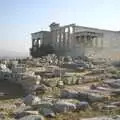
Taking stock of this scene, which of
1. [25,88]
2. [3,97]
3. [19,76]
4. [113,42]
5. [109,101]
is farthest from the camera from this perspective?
[113,42]

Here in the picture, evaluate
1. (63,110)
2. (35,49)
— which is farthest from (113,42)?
(63,110)

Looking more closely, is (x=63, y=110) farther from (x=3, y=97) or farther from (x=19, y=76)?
(x=19, y=76)

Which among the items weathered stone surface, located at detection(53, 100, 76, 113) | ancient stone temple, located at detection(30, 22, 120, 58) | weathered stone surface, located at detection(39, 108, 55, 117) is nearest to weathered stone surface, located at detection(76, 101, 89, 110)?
weathered stone surface, located at detection(53, 100, 76, 113)

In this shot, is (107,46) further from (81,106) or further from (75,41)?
(81,106)

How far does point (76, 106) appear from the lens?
9.53 m

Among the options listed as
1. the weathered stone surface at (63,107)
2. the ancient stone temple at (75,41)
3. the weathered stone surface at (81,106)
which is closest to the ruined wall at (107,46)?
the ancient stone temple at (75,41)

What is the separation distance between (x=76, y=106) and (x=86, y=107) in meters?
0.37

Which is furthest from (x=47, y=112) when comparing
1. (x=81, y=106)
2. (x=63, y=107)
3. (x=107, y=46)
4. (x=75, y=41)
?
(x=107, y=46)

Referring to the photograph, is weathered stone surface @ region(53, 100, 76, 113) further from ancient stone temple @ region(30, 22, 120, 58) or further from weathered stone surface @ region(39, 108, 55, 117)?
ancient stone temple @ region(30, 22, 120, 58)

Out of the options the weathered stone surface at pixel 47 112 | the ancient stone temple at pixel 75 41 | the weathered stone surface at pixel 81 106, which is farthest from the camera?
the ancient stone temple at pixel 75 41

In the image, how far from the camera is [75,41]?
57.1 metres

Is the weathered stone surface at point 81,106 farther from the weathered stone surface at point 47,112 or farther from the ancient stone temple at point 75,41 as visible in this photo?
the ancient stone temple at point 75,41

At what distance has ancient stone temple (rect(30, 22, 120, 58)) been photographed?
56000 mm

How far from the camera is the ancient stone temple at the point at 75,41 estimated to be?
2205 inches
